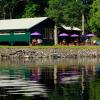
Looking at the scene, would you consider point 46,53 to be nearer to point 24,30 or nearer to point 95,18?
point 24,30

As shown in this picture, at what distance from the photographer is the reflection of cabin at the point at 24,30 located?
83.4m

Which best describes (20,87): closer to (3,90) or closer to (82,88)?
(3,90)

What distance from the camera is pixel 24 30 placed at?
83.5 meters

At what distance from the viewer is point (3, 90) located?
86.6ft

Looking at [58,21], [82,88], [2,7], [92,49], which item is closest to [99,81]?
[82,88]

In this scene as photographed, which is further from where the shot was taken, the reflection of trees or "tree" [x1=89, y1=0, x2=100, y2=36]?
"tree" [x1=89, y1=0, x2=100, y2=36]

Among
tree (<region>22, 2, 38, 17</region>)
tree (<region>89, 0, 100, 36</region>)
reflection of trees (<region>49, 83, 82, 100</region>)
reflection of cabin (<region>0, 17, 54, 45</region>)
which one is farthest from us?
tree (<region>22, 2, 38, 17</region>)

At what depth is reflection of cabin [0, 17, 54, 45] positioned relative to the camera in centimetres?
8338

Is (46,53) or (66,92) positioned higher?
(46,53)

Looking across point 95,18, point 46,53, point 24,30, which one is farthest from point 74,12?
point 46,53

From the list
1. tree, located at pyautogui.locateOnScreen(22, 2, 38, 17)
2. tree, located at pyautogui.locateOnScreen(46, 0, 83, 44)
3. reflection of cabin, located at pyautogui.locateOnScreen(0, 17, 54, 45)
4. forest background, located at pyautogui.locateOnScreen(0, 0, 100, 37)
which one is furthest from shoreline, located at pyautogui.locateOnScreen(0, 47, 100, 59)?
tree, located at pyautogui.locateOnScreen(22, 2, 38, 17)

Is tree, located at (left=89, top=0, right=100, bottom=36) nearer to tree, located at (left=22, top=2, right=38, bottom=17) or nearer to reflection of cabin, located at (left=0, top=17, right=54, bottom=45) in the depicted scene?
reflection of cabin, located at (left=0, top=17, right=54, bottom=45)

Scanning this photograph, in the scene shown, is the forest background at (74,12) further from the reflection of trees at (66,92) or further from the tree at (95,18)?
the reflection of trees at (66,92)

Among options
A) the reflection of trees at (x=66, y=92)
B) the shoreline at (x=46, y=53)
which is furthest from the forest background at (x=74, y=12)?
the reflection of trees at (x=66, y=92)
